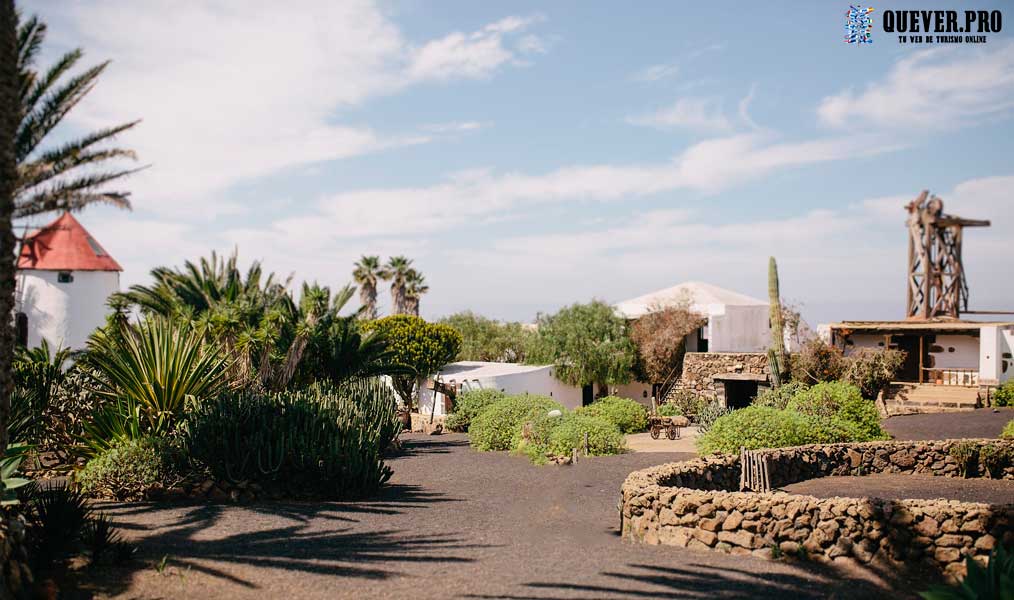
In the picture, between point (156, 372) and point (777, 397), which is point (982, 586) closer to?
point (156, 372)

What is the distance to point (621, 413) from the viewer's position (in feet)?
82.4

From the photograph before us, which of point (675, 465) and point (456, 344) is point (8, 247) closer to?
point (675, 465)

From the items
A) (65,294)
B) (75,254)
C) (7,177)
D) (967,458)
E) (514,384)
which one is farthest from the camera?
(75,254)

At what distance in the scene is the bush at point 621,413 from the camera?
24938 millimetres

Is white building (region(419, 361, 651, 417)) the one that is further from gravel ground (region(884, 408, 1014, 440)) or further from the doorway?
gravel ground (region(884, 408, 1014, 440))

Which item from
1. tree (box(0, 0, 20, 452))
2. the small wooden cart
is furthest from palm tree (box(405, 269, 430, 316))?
tree (box(0, 0, 20, 452))

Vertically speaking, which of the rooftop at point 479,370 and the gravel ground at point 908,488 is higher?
the rooftop at point 479,370

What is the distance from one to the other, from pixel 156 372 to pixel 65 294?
29.0 m

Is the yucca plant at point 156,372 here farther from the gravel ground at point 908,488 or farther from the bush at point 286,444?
the gravel ground at point 908,488

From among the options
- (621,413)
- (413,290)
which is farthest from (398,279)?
(621,413)

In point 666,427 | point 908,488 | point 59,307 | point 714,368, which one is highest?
point 59,307

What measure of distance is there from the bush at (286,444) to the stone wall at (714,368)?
19.5m

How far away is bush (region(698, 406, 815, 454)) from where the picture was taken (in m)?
15.6

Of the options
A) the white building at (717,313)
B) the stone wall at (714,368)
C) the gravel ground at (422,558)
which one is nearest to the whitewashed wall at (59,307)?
the white building at (717,313)
